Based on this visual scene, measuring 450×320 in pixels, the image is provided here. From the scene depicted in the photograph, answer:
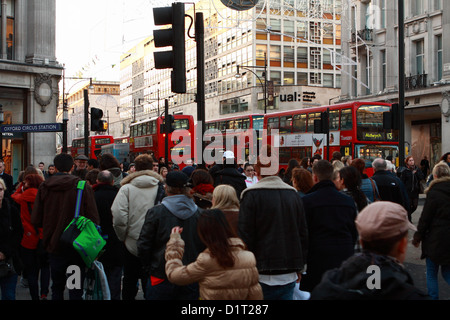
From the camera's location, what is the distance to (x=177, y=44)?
23.8 ft

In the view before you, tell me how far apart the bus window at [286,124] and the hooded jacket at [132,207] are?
23.4 metres

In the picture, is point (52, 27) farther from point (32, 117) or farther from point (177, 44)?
point (177, 44)

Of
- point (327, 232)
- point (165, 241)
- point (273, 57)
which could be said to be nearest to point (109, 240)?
point (165, 241)

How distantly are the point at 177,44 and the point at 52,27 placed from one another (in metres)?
22.3

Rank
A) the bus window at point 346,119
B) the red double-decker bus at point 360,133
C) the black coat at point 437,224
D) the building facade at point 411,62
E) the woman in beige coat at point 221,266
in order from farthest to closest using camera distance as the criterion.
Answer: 1. the building facade at point 411,62
2. the bus window at point 346,119
3. the red double-decker bus at point 360,133
4. the black coat at point 437,224
5. the woman in beige coat at point 221,266

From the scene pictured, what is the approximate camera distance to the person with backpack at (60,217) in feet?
20.0

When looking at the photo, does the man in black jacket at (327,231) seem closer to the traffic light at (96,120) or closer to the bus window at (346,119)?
the traffic light at (96,120)

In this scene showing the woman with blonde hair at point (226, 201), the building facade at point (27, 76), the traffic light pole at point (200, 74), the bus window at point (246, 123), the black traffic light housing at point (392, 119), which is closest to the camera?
the woman with blonde hair at point (226, 201)

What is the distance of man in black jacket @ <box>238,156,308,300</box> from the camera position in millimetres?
5062

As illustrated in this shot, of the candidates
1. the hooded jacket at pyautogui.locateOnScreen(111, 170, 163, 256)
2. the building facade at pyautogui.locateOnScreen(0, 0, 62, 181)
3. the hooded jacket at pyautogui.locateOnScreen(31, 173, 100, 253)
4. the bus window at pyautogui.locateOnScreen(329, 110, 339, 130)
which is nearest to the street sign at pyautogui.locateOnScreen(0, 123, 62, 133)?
the hooded jacket at pyautogui.locateOnScreen(31, 173, 100, 253)

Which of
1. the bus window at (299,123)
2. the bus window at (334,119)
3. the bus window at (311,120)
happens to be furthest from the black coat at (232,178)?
the bus window at (299,123)

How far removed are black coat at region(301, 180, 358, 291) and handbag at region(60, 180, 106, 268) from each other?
6.80 feet

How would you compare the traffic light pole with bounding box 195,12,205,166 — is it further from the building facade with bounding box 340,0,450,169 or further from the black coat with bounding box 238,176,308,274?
the building facade with bounding box 340,0,450,169
